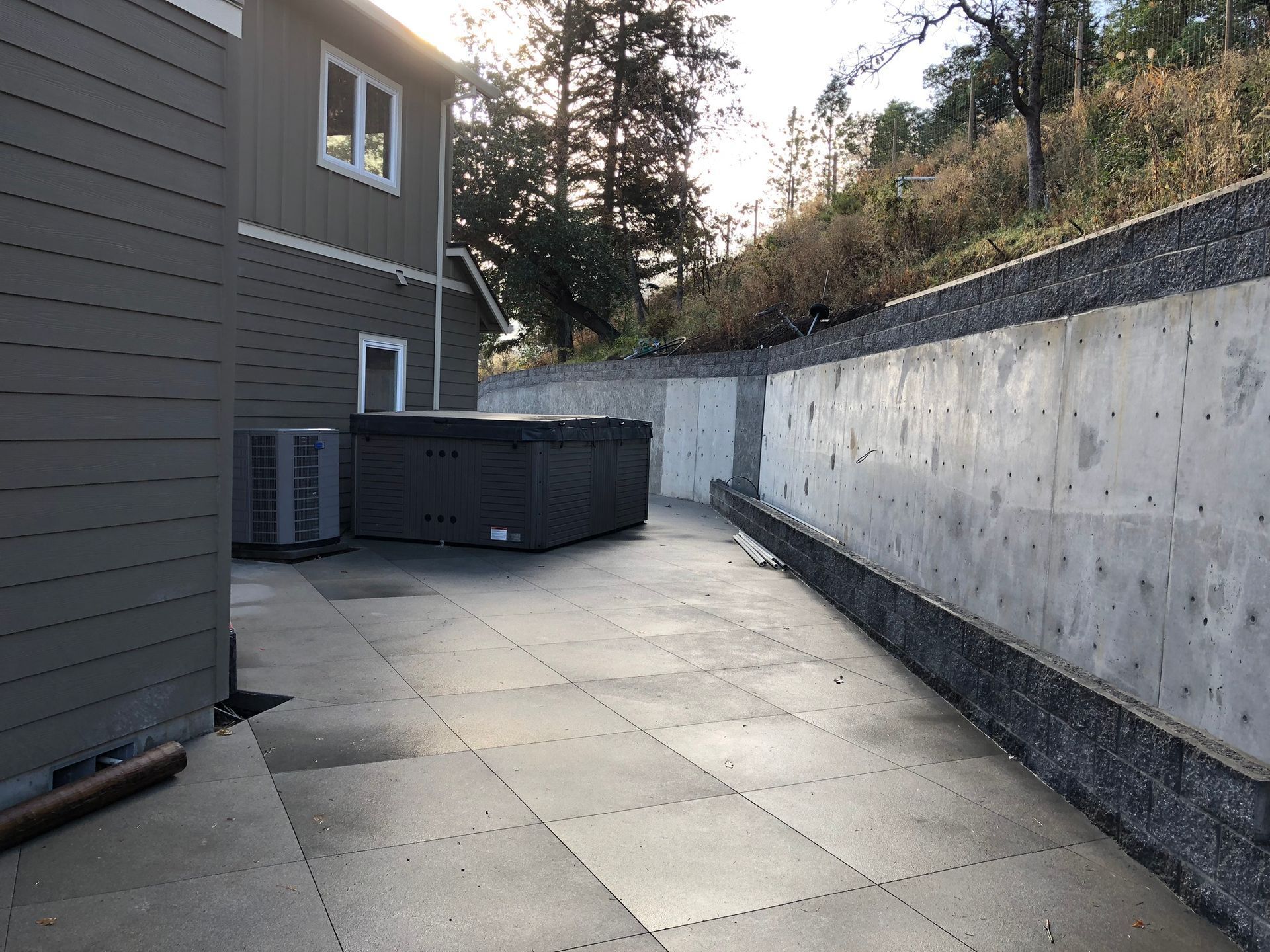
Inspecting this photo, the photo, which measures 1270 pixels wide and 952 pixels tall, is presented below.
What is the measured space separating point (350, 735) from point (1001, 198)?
11611mm

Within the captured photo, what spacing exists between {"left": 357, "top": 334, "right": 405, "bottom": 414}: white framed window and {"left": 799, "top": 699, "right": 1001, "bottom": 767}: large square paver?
8061 mm

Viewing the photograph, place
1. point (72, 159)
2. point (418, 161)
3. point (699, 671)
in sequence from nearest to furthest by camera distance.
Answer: point (72, 159) < point (699, 671) < point (418, 161)

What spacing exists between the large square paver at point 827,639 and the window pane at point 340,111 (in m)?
7.56

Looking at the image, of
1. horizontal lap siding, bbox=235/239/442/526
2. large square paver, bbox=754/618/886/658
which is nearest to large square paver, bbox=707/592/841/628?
large square paver, bbox=754/618/886/658

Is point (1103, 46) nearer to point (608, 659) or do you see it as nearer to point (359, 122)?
point (359, 122)

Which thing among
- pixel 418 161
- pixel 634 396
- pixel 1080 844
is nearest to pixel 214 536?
pixel 1080 844

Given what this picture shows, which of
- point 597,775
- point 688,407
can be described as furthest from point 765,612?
point 688,407

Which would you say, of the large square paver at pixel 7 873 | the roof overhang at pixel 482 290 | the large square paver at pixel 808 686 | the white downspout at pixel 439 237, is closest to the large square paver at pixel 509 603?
the large square paver at pixel 808 686

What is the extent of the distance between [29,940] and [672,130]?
27199 millimetres

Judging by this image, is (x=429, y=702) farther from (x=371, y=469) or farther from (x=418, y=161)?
(x=418, y=161)

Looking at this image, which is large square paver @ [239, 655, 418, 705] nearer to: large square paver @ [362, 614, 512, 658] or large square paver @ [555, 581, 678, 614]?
large square paver @ [362, 614, 512, 658]

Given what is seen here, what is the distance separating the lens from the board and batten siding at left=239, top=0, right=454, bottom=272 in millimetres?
9445

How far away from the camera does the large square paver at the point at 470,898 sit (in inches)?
102

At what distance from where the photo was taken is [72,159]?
11.4 ft
